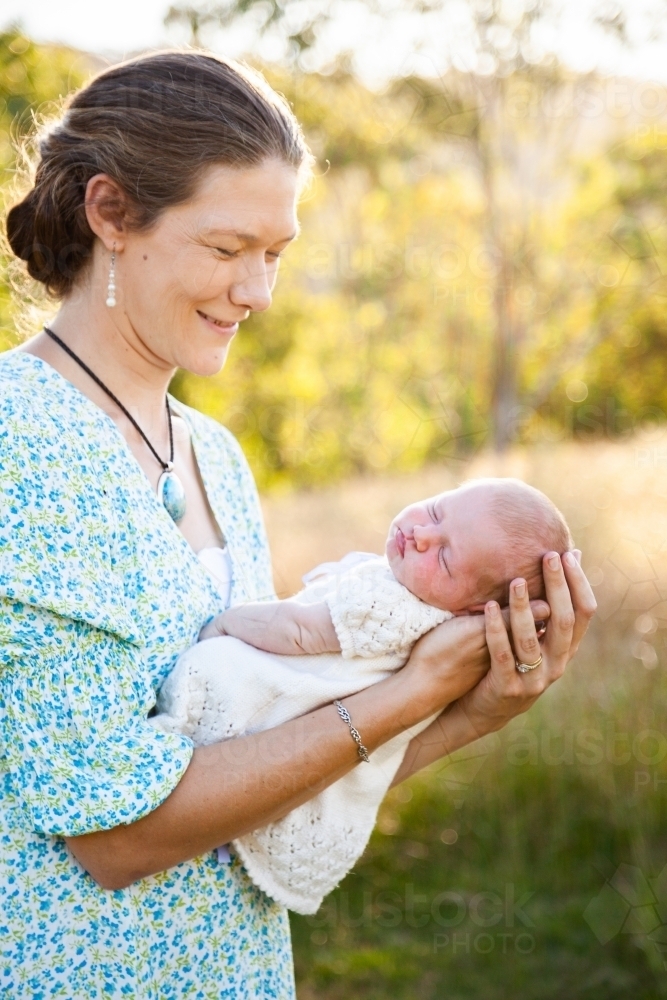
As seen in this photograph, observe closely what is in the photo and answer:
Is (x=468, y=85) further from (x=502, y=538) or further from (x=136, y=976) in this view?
(x=136, y=976)

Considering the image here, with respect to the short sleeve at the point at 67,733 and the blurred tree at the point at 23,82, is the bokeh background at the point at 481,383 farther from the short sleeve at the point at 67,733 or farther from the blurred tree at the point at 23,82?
the short sleeve at the point at 67,733

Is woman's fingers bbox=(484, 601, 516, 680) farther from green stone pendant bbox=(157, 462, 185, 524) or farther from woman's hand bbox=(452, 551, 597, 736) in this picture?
green stone pendant bbox=(157, 462, 185, 524)

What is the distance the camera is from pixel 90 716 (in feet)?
3.66

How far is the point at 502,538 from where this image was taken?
1417mm

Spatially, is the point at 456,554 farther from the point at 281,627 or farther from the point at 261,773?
the point at 261,773

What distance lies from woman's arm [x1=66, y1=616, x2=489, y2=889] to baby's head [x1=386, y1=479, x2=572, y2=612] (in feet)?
0.33

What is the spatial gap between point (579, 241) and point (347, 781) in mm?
8501

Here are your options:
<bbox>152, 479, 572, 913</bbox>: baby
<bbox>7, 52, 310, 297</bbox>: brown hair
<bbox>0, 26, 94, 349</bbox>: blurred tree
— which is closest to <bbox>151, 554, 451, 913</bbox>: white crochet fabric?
<bbox>152, 479, 572, 913</bbox>: baby

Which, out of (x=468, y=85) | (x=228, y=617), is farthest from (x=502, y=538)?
(x=468, y=85)

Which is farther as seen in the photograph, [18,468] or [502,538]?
[502,538]

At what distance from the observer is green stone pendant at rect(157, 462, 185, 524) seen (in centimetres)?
143

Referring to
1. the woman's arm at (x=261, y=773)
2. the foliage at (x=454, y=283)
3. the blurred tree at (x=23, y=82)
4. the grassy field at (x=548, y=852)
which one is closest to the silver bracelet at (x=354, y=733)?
the woman's arm at (x=261, y=773)

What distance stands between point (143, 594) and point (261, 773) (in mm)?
291

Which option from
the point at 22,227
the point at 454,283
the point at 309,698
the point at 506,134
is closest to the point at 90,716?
the point at 309,698
